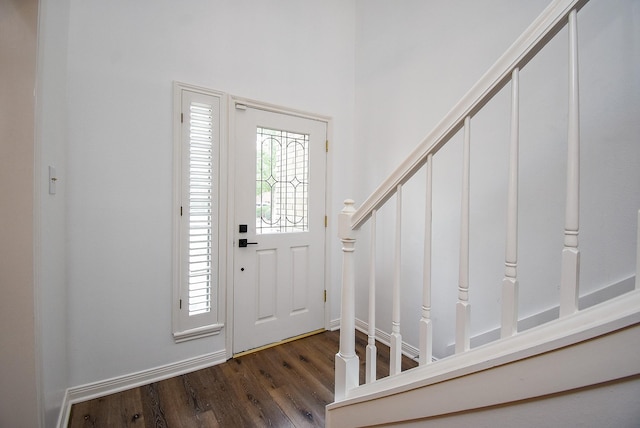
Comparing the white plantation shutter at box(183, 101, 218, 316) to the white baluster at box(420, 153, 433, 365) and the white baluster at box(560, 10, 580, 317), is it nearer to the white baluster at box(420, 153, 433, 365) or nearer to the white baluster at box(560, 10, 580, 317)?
the white baluster at box(420, 153, 433, 365)

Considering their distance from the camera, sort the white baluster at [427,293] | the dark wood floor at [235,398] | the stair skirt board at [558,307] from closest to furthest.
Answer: the white baluster at [427,293], the stair skirt board at [558,307], the dark wood floor at [235,398]

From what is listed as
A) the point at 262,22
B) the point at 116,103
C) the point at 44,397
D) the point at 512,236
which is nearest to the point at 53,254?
the point at 44,397

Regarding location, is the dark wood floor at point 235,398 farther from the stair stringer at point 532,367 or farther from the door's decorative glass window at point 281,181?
the door's decorative glass window at point 281,181

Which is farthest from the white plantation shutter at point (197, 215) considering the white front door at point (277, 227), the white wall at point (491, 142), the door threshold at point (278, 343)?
the white wall at point (491, 142)

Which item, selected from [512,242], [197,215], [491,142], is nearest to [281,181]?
[197,215]

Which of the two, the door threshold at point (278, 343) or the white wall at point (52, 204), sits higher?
the white wall at point (52, 204)

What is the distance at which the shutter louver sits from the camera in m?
2.05

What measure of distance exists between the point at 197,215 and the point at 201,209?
0.05m

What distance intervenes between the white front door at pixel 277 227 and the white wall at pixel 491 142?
1.65ft

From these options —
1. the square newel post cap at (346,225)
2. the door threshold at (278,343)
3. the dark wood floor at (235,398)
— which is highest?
the square newel post cap at (346,225)

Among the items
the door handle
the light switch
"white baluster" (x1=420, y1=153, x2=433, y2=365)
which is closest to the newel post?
"white baluster" (x1=420, y1=153, x2=433, y2=365)

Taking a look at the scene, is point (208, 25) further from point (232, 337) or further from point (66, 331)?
point (232, 337)

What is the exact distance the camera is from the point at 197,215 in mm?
2068

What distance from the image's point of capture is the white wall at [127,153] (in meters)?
1.71
